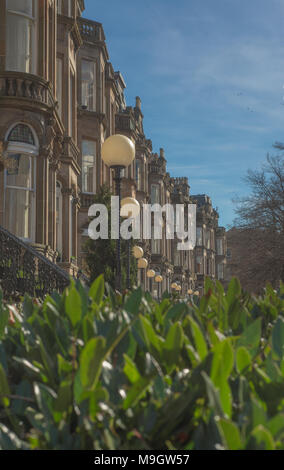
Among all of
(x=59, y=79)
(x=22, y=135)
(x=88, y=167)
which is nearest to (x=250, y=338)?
(x=22, y=135)

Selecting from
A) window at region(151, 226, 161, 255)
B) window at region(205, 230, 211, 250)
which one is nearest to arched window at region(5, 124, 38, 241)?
window at region(151, 226, 161, 255)

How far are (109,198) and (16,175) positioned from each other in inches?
166

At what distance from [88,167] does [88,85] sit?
201 inches

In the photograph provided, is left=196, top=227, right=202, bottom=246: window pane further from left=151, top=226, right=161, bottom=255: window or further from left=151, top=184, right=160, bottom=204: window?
left=151, top=226, right=161, bottom=255: window

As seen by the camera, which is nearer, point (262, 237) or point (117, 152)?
point (117, 152)

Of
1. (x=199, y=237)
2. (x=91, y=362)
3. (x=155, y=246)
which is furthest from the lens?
(x=199, y=237)

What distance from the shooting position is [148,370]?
1532 mm

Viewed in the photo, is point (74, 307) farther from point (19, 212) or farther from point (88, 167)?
point (88, 167)

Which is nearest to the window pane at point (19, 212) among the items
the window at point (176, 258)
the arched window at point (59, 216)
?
the arched window at point (59, 216)

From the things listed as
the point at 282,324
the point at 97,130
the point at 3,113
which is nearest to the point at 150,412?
the point at 282,324

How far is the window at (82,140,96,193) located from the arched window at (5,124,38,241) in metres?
13.5

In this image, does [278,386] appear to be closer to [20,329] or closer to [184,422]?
[184,422]

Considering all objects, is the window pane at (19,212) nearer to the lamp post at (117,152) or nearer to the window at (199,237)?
the lamp post at (117,152)

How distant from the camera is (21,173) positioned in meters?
17.8
